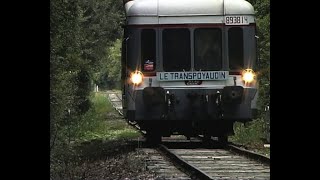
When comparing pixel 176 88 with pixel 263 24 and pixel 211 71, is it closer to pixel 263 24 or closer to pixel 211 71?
pixel 211 71

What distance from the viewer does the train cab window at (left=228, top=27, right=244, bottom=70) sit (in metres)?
13.4

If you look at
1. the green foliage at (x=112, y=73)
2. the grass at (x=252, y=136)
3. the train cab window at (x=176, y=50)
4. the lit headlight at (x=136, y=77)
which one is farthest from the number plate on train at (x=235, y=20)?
the green foliage at (x=112, y=73)

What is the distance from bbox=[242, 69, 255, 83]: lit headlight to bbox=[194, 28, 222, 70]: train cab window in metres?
0.56

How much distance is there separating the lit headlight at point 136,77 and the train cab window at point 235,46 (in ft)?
6.44

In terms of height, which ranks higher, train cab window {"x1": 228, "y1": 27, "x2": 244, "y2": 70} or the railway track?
train cab window {"x1": 228, "y1": 27, "x2": 244, "y2": 70}

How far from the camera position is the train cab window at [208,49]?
43.7 feet

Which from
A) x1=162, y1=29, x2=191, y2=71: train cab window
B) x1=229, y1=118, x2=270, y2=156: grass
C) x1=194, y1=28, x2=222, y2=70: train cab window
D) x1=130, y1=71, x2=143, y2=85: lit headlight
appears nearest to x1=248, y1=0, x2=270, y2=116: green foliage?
x1=229, y1=118, x2=270, y2=156: grass

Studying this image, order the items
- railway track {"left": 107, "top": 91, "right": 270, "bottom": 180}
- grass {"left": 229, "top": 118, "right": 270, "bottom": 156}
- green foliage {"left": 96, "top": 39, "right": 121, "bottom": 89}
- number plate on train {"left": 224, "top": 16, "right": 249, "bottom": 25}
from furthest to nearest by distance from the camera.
Result: 1. green foliage {"left": 96, "top": 39, "right": 121, "bottom": 89}
2. grass {"left": 229, "top": 118, "right": 270, "bottom": 156}
3. number plate on train {"left": 224, "top": 16, "right": 249, "bottom": 25}
4. railway track {"left": 107, "top": 91, "right": 270, "bottom": 180}

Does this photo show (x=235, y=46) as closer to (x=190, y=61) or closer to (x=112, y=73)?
(x=190, y=61)

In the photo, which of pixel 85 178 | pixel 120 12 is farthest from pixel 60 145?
pixel 120 12

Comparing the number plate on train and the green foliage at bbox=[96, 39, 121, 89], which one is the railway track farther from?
the green foliage at bbox=[96, 39, 121, 89]

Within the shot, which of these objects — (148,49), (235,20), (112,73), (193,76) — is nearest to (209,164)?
(193,76)

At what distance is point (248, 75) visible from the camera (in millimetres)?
13367
